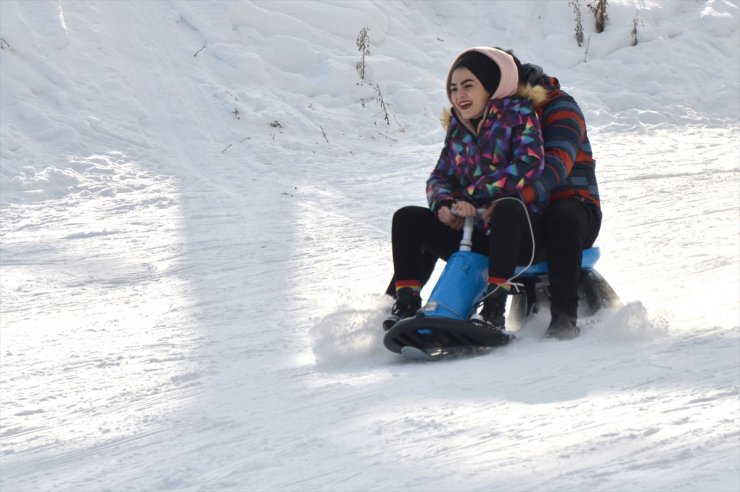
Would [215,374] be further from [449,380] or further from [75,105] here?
[75,105]

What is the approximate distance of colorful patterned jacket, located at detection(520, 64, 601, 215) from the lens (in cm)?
371

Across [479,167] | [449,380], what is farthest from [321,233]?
[449,380]

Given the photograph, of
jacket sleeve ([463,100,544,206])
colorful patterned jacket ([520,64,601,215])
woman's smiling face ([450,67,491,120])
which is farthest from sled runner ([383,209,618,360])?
woman's smiling face ([450,67,491,120])

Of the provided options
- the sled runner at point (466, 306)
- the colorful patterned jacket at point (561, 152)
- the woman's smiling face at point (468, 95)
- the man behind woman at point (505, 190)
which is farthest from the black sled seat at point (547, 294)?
the woman's smiling face at point (468, 95)

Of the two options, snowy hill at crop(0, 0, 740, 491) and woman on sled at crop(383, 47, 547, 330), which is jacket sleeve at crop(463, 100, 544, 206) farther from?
snowy hill at crop(0, 0, 740, 491)

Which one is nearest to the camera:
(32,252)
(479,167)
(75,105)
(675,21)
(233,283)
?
(479,167)

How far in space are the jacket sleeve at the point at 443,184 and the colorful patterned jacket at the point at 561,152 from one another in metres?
0.33

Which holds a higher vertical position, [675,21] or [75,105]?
[675,21]

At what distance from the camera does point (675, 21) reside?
11117 millimetres

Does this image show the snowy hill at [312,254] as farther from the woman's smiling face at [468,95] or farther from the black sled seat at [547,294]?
the woman's smiling face at [468,95]

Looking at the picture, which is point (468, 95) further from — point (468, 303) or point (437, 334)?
point (437, 334)

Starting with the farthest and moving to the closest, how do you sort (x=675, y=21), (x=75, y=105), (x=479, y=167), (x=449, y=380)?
(x=675, y=21)
(x=75, y=105)
(x=479, y=167)
(x=449, y=380)

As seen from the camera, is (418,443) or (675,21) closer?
(418,443)

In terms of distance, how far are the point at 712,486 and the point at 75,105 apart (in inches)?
263
